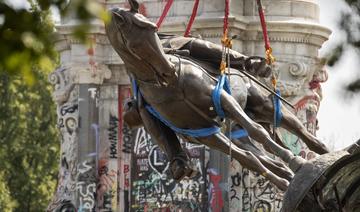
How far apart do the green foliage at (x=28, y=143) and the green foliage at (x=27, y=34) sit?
4283 centimetres

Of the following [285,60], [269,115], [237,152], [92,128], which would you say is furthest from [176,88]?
[92,128]

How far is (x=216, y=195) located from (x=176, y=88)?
68.3 ft

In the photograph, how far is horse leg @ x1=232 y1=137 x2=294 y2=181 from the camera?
54.6 ft

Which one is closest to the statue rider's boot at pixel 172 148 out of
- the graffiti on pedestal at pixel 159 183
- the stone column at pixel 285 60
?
the graffiti on pedestal at pixel 159 183

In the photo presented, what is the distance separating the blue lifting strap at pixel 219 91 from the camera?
1678 cm

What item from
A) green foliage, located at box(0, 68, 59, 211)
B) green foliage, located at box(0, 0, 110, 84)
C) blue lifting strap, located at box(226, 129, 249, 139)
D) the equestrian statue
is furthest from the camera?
green foliage, located at box(0, 68, 59, 211)

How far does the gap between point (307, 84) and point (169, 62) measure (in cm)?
2188

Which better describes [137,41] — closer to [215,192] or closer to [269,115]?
[269,115]

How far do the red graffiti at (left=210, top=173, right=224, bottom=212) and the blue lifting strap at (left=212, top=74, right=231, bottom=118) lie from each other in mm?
20184

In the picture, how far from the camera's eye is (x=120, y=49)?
16438mm

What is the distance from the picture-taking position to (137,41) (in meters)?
16.3

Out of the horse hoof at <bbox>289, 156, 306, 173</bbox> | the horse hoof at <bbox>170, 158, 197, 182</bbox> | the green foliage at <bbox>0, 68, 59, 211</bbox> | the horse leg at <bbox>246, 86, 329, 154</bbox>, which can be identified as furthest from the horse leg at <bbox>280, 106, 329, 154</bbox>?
the green foliage at <bbox>0, 68, 59, 211</bbox>

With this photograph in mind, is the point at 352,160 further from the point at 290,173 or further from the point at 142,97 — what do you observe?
the point at 142,97

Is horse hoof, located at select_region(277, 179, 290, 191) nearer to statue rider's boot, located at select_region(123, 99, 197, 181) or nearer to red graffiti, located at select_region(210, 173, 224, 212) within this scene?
statue rider's boot, located at select_region(123, 99, 197, 181)
